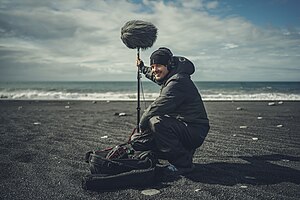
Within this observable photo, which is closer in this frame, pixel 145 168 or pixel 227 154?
pixel 145 168

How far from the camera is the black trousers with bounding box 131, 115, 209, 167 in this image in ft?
12.6

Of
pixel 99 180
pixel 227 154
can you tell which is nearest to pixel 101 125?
pixel 227 154

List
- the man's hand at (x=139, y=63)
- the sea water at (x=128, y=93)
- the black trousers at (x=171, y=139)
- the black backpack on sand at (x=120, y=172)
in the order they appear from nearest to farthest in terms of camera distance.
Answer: the black backpack on sand at (x=120, y=172), the black trousers at (x=171, y=139), the man's hand at (x=139, y=63), the sea water at (x=128, y=93)

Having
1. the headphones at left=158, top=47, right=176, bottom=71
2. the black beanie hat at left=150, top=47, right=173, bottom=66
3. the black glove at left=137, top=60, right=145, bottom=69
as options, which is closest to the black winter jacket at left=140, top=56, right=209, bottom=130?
the headphones at left=158, top=47, right=176, bottom=71

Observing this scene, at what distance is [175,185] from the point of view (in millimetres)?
3557

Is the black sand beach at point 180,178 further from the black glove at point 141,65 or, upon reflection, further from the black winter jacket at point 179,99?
the black glove at point 141,65

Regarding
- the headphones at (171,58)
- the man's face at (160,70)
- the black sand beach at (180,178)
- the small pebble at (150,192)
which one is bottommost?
the small pebble at (150,192)

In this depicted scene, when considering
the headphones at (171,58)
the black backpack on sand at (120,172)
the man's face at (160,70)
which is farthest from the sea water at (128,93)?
the black backpack on sand at (120,172)

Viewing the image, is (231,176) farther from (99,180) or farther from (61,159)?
(61,159)

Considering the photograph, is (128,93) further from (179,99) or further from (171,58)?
(179,99)

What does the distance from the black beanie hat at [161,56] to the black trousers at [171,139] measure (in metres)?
0.83

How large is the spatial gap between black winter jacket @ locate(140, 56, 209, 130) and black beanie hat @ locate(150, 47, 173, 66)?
17cm

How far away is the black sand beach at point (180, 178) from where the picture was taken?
3.30 metres

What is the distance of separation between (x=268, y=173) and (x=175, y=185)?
156 cm
